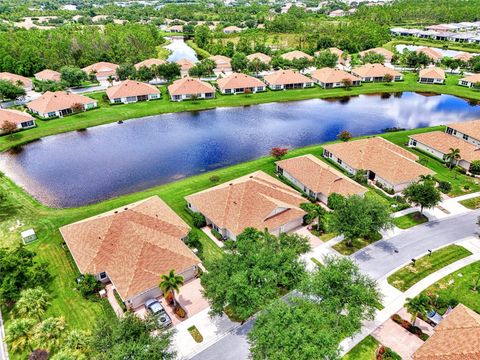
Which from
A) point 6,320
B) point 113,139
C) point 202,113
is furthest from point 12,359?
point 202,113

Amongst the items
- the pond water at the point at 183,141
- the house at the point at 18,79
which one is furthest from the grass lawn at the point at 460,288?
the house at the point at 18,79

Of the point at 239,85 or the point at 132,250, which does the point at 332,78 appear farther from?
the point at 132,250

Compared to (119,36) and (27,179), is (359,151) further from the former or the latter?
(119,36)

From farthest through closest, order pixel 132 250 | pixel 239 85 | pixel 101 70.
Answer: pixel 101 70, pixel 239 85, pixel 132 250

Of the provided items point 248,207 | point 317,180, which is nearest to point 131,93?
point 317,180

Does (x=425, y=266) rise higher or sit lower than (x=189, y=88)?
lower

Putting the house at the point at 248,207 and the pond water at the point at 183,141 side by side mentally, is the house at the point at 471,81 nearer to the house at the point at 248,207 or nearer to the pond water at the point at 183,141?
the pond water at the point at 183,141
